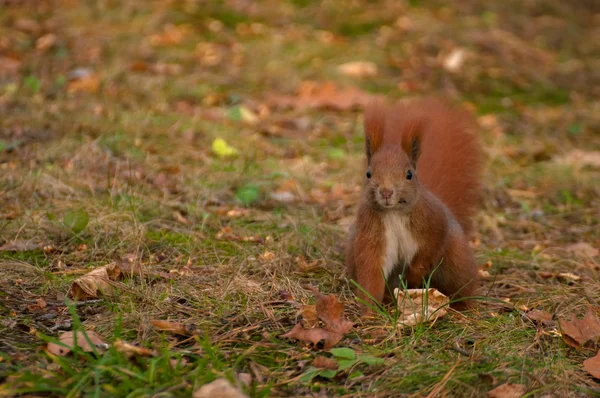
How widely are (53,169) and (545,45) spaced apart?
585 cm

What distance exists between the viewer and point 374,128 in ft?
8.47

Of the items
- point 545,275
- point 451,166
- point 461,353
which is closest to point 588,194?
point 545,275

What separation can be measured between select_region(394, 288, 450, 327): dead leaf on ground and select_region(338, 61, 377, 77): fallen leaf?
4048 mm

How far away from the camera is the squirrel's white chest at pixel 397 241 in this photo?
251 centimetres

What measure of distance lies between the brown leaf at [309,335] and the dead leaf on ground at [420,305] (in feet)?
0.86

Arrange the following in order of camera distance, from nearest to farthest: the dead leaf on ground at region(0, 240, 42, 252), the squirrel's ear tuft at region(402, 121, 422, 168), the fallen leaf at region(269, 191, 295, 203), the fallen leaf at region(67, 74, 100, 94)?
the squirrel's ear tuft at region(402, 121, 422, 168) → the dead leaf on ground at region(0, 240, 42, 252) → the fallen leaf at region(269, 191, 295, 203) → the fallen leaf at region(67, 74, 100, 94)

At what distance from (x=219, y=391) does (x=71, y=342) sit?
1.67 ft

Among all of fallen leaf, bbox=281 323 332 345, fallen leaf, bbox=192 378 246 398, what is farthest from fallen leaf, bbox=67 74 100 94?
fallen leaf, bbox=192 378 246 398

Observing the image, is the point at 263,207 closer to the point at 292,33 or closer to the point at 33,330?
the point at 33,330

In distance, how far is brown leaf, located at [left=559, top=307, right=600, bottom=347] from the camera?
92.4 inches

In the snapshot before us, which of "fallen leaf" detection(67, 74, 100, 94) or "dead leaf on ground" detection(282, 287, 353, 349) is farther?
"fallen leaf" detection(67, 74, 100, 94)

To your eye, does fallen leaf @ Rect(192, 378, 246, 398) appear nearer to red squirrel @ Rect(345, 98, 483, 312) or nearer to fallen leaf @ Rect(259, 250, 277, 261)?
red squirrel @ Rect(345, 98, 483, 312)


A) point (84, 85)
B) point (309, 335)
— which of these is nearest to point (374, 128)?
point (309, 335)

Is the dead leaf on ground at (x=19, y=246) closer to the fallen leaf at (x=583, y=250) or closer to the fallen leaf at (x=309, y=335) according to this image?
the fallen leaf at (x=309, y=335)
